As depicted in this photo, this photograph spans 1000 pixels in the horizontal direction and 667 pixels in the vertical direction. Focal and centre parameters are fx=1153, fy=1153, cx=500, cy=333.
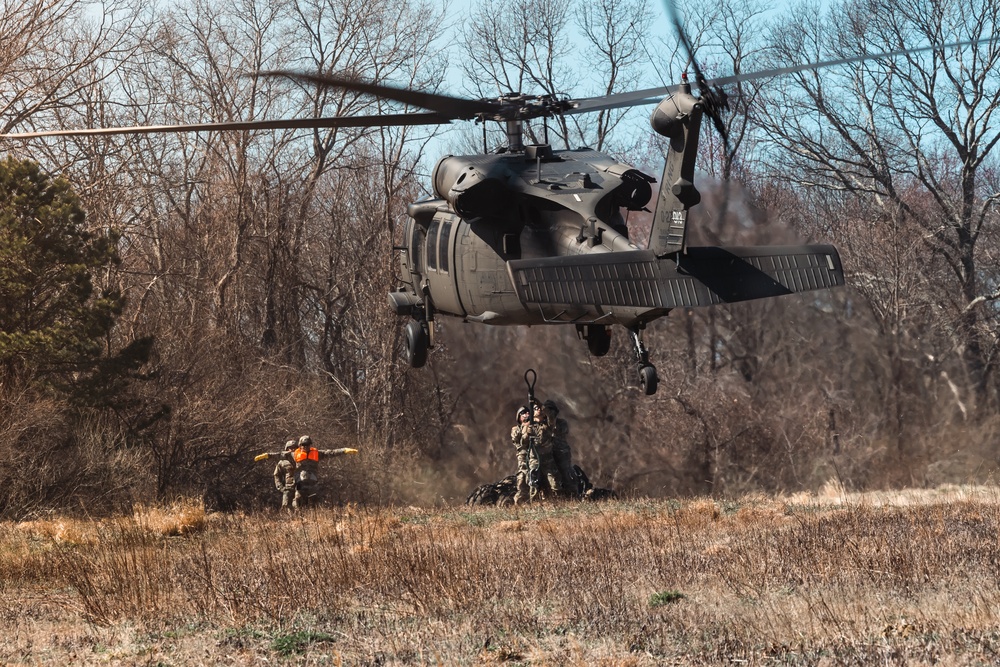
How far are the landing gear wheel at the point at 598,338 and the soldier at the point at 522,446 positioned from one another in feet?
18.3

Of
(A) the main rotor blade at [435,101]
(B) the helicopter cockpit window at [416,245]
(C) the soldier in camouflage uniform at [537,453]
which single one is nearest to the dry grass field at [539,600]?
(A) the main rotor blade at [435,101]

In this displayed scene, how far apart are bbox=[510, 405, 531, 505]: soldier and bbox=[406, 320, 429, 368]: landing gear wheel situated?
14.9 ft

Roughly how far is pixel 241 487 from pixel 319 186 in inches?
469

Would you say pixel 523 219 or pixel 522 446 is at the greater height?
pixel 523 219

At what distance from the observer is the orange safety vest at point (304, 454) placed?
20.5 metres

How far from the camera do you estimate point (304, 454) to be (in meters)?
20.5

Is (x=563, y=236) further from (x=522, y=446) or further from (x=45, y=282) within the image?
(x=45, y=282)

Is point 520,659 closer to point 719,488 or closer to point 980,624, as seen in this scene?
point 980,624

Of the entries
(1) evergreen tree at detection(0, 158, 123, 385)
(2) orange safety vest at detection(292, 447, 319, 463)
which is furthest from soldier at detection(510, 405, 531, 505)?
(1) evergreen tree at detection(0, 158, 123, 385)

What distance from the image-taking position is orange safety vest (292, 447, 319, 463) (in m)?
20.5

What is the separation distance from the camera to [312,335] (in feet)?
114

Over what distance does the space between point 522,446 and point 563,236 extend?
7.89 m

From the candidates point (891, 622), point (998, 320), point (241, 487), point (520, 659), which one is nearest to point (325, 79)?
point (520, 659)

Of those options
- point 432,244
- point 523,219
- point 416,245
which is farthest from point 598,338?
point 416,245
